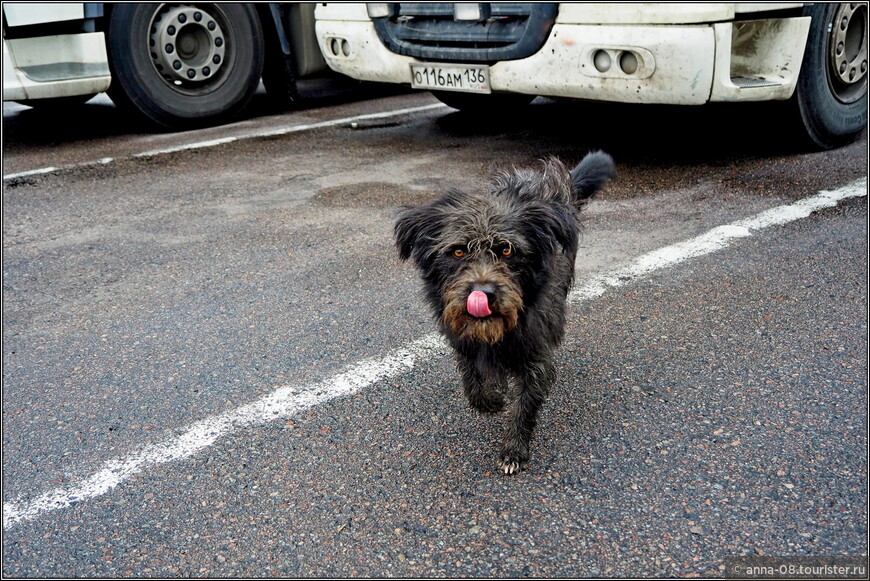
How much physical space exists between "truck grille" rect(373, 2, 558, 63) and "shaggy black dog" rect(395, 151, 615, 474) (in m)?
3.06

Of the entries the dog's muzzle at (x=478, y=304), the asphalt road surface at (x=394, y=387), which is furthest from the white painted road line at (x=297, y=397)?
the dog's muzzle at (x=478, y=304)

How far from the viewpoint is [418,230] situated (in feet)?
10.1

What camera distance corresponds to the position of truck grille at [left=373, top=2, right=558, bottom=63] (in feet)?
19.9

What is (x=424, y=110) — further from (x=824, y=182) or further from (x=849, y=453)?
(x=849, y=453)

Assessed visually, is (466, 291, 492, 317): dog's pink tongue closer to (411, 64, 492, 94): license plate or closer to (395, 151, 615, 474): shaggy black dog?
(395, 151, 615, 474): shaggy black dog

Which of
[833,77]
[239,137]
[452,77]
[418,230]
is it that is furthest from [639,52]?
[239,137]

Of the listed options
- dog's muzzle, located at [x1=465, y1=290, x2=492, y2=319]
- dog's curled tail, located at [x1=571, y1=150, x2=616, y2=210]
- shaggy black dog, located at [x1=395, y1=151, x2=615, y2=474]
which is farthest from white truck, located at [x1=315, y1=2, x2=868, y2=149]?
dog's muzzle, located at [x1=465, y1=290, x2=492, y2=319]

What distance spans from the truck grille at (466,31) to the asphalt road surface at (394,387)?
37.3 inches

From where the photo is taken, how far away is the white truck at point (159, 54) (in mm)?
7035

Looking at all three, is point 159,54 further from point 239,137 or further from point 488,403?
point 488,403

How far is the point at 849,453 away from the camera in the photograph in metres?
2.98

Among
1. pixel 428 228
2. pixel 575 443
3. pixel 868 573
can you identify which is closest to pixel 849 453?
pixel 868 573

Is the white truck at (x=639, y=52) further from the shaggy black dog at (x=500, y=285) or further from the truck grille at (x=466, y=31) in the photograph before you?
the shaggy black dog at (x=500, y=285)

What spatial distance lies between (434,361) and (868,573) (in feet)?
6.28
